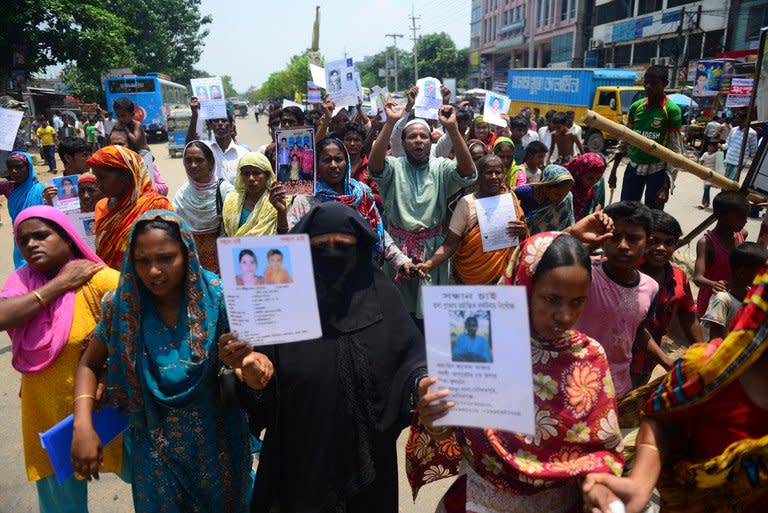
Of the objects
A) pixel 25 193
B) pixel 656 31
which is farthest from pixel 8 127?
pixel 656 31

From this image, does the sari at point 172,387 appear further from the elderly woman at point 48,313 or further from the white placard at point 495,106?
the white placard at point 495,106

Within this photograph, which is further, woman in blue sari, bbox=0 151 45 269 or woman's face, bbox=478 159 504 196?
woman in blue sari, bbox=0 151 45 269

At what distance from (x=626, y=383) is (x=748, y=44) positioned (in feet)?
111

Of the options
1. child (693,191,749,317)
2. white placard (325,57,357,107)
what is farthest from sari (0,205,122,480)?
white placard (325,57,357,107)

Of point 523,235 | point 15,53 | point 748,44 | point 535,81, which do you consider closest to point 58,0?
point 15,53

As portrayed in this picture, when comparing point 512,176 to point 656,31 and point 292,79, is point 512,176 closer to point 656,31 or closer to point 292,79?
point 656,31

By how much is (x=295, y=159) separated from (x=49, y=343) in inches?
81.5

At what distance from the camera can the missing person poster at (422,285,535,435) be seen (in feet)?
4.36

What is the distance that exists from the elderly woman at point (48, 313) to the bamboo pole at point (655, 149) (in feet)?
8.82

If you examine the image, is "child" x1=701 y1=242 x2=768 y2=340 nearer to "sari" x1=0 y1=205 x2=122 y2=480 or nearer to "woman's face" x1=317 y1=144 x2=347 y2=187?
"woman's face" x1=317 y1=144 x2=347 y2=187

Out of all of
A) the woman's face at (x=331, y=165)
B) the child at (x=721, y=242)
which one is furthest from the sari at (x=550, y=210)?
the woman's face at (x=331, y=165)

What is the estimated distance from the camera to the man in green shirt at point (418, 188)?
393 centimetres

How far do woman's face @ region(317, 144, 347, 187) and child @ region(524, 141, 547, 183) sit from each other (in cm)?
258

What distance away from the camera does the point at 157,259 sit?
1.91 metres
